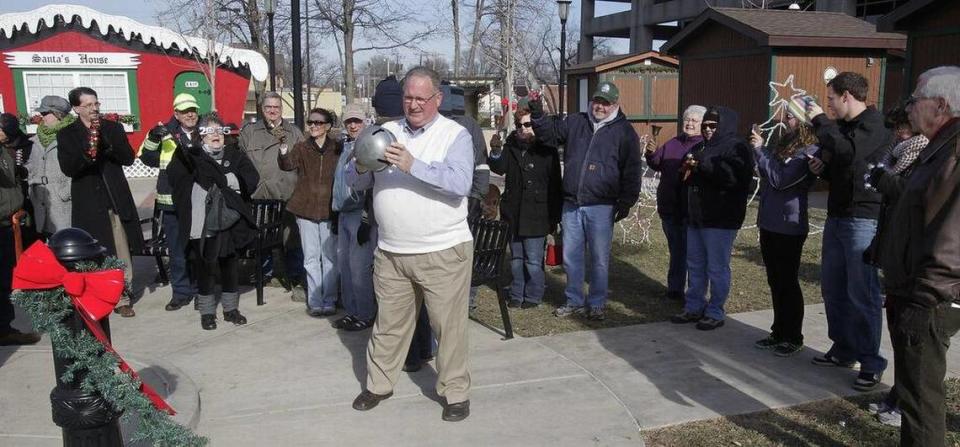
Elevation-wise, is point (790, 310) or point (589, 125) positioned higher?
point (589, 125)

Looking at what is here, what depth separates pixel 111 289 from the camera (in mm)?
2738

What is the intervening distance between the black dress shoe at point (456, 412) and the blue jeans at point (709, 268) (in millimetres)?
2448

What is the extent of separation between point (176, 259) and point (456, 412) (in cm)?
337

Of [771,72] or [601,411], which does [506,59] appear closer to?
[771,72]

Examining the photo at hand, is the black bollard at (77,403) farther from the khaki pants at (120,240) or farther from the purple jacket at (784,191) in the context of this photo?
the purple jacket at (784,191)

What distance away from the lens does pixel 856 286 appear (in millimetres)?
4504

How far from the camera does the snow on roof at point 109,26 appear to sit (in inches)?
699

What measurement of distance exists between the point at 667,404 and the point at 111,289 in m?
2.96

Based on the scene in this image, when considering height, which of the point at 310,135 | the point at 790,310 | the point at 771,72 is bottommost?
the point at 790,310

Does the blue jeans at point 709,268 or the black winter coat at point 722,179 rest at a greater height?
the black winter coat at point 722,179

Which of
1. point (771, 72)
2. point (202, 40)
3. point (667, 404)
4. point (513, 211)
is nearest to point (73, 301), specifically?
point (667, 404)

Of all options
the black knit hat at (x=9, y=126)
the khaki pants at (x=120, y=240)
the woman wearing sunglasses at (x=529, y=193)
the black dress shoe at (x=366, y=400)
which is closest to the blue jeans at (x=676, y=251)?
the woman wearing sunglasses at (x=529, y=193)

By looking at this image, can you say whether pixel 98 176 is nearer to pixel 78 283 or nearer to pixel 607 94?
pixel 78 283

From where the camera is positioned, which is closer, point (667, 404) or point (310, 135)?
point (667, 404)
